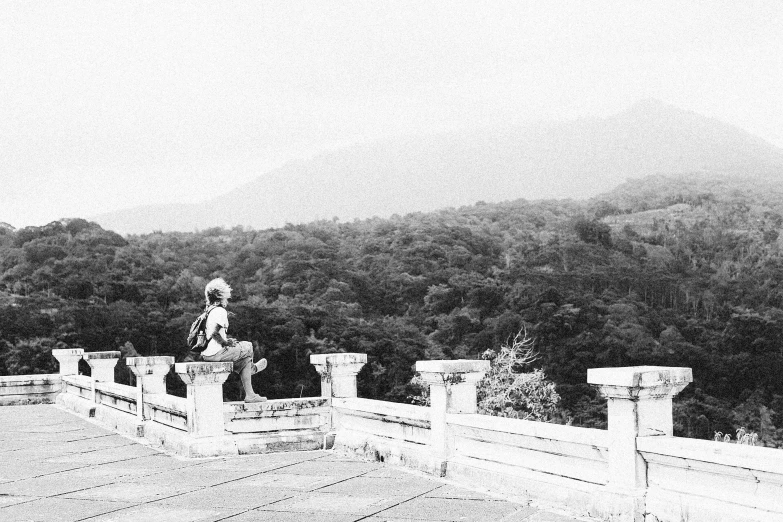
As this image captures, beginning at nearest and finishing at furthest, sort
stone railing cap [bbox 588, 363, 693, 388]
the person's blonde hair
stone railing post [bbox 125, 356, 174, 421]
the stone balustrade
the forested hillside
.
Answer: the stone balustrade, stone railing cap [bbox 588, 363, 693, 388], the person's blonde hair, stone railing post [bbox 125, 356, 174, 421], the forested hillside

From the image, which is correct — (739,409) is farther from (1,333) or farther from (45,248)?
(45,248)

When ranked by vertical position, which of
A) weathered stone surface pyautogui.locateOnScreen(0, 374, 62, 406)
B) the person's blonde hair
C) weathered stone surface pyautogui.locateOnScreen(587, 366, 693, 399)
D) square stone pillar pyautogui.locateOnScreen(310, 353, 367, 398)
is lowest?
weathered stone surface pyautogui.locateOnScreen(0, 374, 62, 406)

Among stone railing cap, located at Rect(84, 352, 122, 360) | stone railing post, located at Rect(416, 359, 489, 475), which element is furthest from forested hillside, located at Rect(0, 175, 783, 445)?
stone railing post, located at Rect(416, 359, 489, 475)

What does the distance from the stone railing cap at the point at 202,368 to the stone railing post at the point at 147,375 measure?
6.59 feet

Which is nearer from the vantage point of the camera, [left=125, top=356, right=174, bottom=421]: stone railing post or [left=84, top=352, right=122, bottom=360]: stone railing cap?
[left=125, top=356, right=174, bottom=421]: stone railing post

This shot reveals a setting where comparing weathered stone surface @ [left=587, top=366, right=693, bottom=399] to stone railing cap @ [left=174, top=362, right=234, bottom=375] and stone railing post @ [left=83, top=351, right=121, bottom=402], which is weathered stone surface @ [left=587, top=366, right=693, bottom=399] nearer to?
stone railing cap @ [left=174, top=362, right=234, bottom=375]

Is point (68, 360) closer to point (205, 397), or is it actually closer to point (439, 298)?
point (205, 397)

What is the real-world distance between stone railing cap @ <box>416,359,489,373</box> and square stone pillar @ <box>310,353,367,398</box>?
2.07m

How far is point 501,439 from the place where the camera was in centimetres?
614

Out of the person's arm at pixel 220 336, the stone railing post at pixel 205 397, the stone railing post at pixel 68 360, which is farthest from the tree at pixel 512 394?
the stone railing post at pixel 205 397

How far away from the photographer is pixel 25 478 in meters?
7.37

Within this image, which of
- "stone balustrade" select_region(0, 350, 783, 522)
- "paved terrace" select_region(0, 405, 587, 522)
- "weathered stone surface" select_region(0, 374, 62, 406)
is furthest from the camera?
"weathered stone surface" select_region(0, 374, 62, 406)

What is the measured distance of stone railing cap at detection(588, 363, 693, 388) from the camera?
486 centimetres

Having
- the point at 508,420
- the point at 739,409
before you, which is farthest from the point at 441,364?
the point at 739,409
